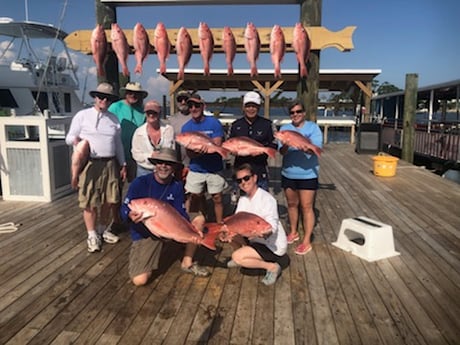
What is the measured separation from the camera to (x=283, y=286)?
302cm

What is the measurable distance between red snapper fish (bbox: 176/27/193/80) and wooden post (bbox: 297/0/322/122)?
1.37m

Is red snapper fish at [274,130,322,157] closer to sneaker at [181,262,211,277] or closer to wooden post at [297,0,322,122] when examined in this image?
wooden post at [297,0,322,122]

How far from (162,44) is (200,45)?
41 centimetres

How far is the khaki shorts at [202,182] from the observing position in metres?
3.84

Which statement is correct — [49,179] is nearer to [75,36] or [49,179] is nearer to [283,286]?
[75,36]

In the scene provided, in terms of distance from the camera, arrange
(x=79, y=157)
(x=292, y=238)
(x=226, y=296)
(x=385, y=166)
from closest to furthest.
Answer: (x=226, y=296) < (x=79, y=157) < (x=292, y=238) < (x=385, y=166)

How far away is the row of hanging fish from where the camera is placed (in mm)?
3785

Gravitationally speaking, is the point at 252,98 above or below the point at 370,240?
above

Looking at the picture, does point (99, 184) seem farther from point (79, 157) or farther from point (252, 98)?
point (252, 98)

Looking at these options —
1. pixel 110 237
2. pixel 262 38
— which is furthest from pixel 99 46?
pixel 110 237

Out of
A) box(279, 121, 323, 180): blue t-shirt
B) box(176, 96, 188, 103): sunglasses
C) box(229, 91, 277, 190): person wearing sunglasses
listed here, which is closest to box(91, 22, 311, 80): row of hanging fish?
box(176, 96, 188, 103): sunglasses

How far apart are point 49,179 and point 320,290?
4548 millimetres

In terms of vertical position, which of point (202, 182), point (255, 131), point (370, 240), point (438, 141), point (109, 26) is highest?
point (109, 26)

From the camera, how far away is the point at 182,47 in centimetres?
383
